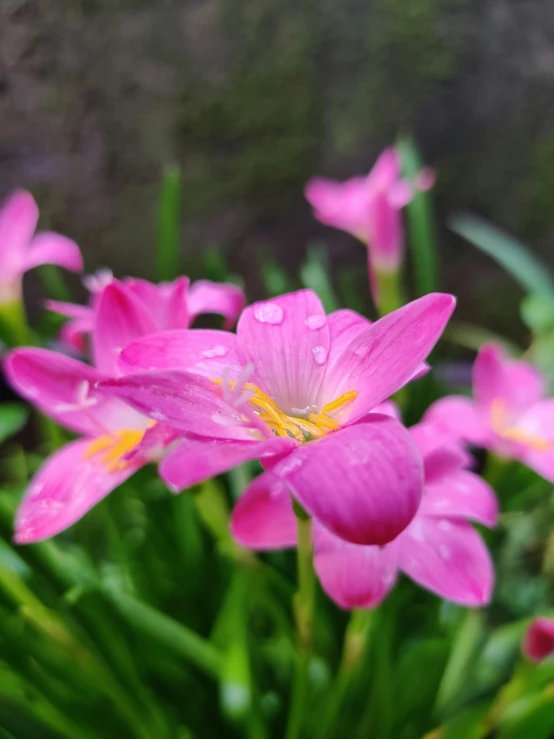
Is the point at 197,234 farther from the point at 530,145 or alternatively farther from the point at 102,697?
the point at 102,697

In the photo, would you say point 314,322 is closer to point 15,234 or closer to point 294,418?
point 294,418

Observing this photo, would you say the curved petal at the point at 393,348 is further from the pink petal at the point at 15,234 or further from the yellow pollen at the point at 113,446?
the pink petal at the point at 15,234

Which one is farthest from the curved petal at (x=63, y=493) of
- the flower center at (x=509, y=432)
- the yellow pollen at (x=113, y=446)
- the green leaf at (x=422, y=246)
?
the green leaf at (x=422, y=246)

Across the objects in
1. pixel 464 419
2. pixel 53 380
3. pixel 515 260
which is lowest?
pixel 515 260

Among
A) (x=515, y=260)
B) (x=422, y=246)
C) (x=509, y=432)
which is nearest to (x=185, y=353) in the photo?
(x=509, y=432)

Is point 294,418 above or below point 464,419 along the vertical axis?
above

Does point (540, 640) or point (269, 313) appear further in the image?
point (540, 640)

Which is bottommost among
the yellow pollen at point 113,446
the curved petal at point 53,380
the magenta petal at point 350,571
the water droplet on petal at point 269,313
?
the magenta petal at point 350,571
